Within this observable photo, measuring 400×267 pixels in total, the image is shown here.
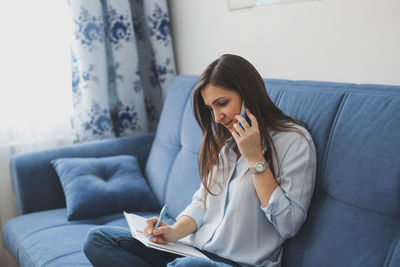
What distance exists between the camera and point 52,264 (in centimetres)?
173

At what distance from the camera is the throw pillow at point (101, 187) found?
2184 millimetres

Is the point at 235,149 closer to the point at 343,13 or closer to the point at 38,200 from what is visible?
the point at 343,13

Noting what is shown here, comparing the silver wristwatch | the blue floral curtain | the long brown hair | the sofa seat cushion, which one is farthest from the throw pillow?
the silver wristwatch

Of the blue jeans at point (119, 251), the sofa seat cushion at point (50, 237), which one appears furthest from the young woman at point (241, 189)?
the sofa seat cushion at point (50, 237)

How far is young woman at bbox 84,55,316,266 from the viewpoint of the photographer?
4.49 feet

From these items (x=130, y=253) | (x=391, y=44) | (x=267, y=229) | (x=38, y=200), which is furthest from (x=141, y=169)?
(x=391, y=44)

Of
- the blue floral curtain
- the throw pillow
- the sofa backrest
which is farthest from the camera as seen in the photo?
the blue floral curtain

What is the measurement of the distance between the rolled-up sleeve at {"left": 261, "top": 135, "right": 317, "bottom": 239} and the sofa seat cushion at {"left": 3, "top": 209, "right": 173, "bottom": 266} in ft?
2.49

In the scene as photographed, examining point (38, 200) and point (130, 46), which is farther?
point (130, 46)

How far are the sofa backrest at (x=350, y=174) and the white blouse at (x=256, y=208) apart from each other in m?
0.05

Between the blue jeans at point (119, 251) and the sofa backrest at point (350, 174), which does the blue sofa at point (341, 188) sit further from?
the blue jeans at point (119, 251)

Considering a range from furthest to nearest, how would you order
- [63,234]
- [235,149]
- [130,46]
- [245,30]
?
[130,46] → [245,30] → [63,234] → [235,149]

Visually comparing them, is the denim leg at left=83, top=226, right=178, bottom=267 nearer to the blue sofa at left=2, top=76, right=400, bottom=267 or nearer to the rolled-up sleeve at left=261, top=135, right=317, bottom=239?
the blue sofa at left=2, top=76, right=400, bottom=267

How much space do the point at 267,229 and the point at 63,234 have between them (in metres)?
0.97
